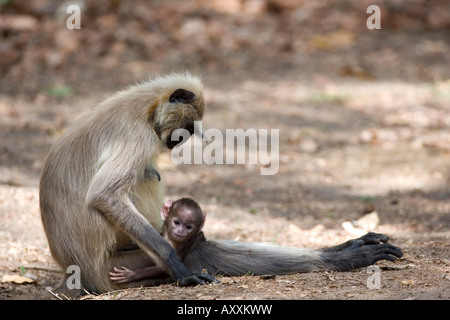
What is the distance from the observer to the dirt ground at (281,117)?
16.2ft

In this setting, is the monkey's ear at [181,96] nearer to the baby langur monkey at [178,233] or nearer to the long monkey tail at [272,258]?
the baby langur monkey at [178,233]

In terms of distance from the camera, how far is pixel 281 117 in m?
9.11

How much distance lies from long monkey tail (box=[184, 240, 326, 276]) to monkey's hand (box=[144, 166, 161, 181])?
552 mm

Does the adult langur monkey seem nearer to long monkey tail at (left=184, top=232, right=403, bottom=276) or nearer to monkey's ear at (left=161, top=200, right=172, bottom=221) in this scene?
long monkey tail at (left=184, top=232, right=403, bottom=276)

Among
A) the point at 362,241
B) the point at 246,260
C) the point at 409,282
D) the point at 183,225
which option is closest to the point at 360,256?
the point at 362,241

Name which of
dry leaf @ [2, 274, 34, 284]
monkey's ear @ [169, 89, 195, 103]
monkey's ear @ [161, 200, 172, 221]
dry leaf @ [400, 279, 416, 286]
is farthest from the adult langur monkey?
dry leaf @ [2, 274, 34, 284]

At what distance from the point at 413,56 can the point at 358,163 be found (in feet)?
14.6

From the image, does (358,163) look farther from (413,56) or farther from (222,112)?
(413,56)

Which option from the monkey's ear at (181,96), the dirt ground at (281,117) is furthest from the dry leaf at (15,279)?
the monkey's ear at (181,96)

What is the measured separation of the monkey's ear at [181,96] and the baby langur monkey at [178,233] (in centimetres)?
69

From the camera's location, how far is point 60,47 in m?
10.9

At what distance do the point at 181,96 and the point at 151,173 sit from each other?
568 millimetres

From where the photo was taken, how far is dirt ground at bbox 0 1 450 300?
16.2ft

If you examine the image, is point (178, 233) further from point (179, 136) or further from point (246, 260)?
point (179, 136)
